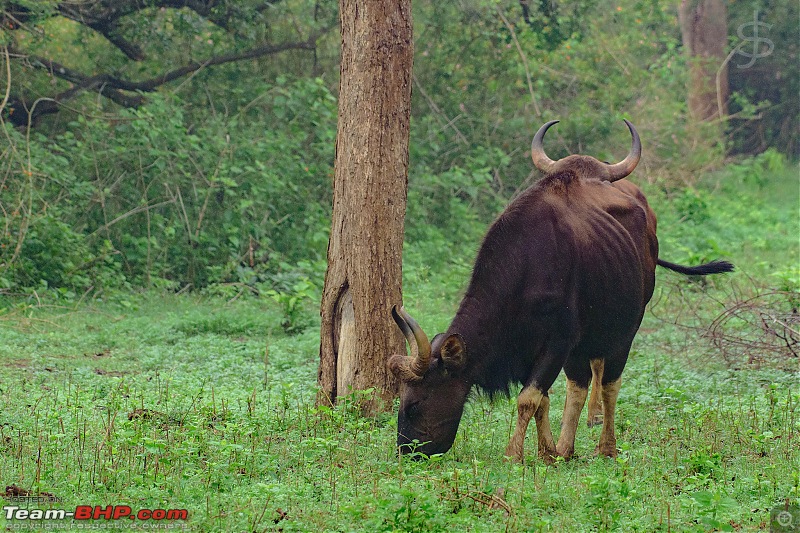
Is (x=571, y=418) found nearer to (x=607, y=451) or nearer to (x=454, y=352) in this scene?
(x=607, y=451)

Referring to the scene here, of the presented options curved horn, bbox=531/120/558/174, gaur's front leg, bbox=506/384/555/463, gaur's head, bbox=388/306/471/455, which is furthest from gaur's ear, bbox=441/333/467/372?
curved horn, bbox=531/120/558/174

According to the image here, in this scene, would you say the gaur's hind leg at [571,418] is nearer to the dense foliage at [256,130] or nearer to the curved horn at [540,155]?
the curved horn at [540,155]

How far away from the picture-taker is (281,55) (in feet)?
50.1

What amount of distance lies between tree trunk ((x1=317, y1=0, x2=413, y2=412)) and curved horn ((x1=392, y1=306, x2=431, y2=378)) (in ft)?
2.85

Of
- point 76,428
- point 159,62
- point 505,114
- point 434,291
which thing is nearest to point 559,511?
point 76,428

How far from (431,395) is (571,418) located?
101cm

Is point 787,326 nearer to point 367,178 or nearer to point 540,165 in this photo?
point 540,165

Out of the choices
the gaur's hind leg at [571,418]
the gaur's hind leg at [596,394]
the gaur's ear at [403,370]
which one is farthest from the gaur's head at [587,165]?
the gaur's ear at [403,370]

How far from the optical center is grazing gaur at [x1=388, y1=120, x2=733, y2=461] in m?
5.74

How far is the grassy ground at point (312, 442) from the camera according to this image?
14.3 feet

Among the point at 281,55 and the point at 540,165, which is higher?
the point at 281,55

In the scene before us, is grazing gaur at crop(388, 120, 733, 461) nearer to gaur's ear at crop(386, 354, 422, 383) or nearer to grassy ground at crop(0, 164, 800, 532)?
gaur's ear at crop(386, 354, 422, 383)

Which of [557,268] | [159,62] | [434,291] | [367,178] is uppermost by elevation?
[159,62]

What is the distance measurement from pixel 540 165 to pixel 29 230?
653cm
